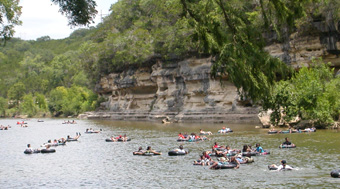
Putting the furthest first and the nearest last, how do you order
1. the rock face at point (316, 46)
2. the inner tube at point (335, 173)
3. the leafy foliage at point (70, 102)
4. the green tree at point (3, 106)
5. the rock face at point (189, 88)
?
the green tree at point (3, 106) < the leafy foliage at point (70, 102) < the rock face at point (189, 88) < the rock face at point (316, 46) < the inner tube at point (335, 173)

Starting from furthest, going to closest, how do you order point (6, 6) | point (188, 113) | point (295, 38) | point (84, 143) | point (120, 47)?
point (120, 47) → point (188, 113) → point (295, 38) → point (84, 143) → point (6, 6)

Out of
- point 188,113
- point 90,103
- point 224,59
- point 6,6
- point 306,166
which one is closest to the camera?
point 224,59

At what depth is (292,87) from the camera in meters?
→ 38.2

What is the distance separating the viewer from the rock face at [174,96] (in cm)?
5153

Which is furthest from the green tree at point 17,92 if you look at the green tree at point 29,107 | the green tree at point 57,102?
the green tree at point 57,102

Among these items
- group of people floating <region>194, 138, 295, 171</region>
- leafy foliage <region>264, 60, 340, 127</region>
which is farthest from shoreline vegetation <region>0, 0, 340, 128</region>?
group of people floating <region>194, 138, 295, 171</region>

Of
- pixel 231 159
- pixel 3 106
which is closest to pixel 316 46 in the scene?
pixel 231 159

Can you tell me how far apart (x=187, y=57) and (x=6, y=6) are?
41.2m

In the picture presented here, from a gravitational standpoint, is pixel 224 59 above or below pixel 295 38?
below

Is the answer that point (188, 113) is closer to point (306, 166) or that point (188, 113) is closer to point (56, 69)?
point (306, 166)

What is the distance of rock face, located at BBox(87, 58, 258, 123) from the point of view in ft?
169

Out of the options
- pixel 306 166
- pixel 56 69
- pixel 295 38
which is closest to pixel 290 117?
pixel 295 38

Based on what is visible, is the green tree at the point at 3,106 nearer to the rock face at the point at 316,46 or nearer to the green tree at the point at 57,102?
the green tree at the point at 57,102

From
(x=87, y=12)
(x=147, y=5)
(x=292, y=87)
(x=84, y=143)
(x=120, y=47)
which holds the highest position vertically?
(x=147, y=5)
